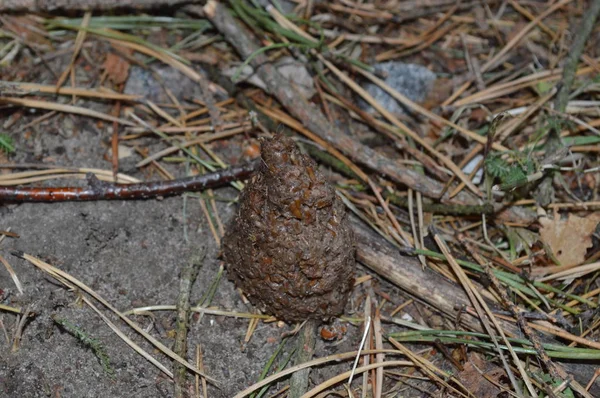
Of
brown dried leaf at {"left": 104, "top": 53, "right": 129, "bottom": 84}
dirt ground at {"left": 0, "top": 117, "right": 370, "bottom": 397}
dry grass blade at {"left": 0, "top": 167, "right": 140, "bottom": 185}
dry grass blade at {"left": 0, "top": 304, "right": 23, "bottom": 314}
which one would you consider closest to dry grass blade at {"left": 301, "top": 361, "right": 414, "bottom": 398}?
dirt ground at {"left": 0, "top": 117, "right": 370, "bottom": 397}

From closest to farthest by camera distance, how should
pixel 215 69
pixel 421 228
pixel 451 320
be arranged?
pixel 451 320 → pixel 421 228 → pixel 215 69

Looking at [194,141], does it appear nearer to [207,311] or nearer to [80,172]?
[80,172]

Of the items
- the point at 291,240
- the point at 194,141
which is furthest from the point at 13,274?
the point at 291,240

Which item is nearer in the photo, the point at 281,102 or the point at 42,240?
the point at 42,240

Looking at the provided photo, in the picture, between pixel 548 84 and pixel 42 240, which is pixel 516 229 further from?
pixel 42 240

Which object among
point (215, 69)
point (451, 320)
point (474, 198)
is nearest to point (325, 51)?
point (215, 69)
